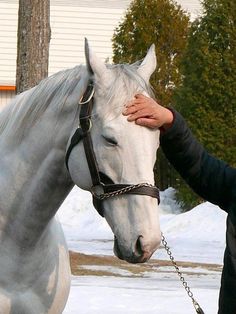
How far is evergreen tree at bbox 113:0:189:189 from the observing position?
23.2 metres

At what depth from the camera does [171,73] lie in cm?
2323

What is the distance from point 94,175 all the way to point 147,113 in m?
0.34

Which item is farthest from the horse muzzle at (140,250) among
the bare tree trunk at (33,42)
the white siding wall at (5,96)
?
the white siding wall at (5,96)

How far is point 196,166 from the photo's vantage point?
14.6 ft

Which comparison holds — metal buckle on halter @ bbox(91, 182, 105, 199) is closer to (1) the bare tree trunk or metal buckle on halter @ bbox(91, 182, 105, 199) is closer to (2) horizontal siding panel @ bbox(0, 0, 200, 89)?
(1) the bare tree trunk

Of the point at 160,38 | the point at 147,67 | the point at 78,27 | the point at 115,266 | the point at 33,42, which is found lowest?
the point at 78,27

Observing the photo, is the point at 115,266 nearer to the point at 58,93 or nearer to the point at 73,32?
the point at 58,93

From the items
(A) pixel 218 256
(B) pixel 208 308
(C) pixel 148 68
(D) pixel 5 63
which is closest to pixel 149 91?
(C) pixel 148 68

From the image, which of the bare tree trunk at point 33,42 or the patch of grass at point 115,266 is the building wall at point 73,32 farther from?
the bare tree trunk at point 33,42

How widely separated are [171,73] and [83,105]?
62.1 feet

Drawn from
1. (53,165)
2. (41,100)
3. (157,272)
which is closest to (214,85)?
Result: (157,272)

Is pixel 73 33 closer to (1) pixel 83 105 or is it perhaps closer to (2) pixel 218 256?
(2) pixel 218 256

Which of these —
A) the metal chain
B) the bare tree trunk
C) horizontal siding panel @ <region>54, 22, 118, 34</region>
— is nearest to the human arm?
the metal chain

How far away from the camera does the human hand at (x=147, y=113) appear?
4.21 metres
